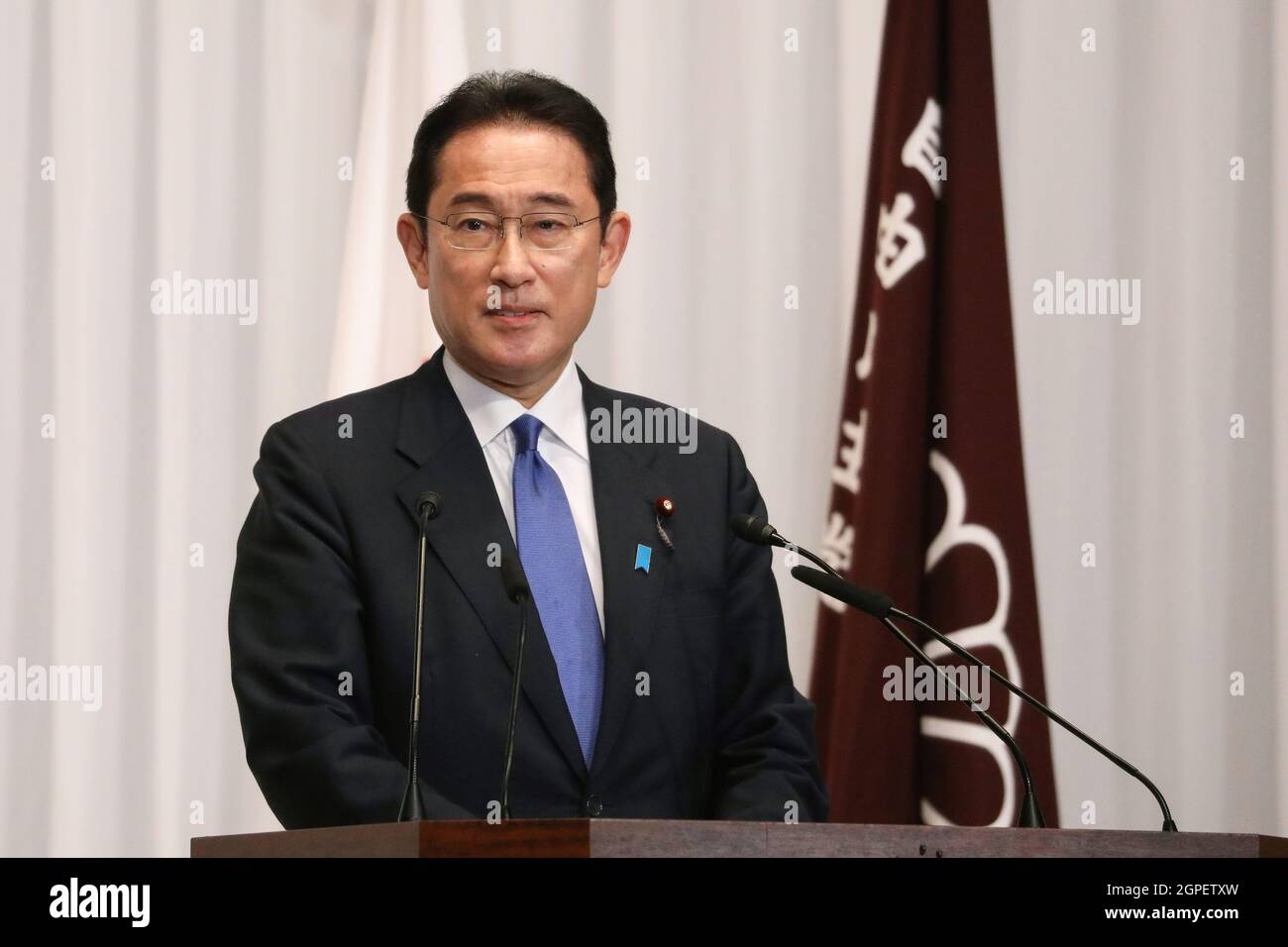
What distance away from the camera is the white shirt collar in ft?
9.06

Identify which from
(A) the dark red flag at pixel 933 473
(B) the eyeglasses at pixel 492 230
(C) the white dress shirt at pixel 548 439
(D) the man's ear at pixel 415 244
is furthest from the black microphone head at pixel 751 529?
(A) the dark red flag at pixel 933 473

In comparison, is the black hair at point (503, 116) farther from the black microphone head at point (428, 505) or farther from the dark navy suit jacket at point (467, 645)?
the black microphone head at point (428, 505)

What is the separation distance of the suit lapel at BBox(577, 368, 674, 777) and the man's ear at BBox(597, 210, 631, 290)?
0.79 feet

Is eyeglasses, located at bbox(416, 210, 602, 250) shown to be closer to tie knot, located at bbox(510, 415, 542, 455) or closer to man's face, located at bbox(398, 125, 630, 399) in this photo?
man's face, located at bbox(398, 125, 630, 399)

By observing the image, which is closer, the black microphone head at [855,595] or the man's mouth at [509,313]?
the black microphone head at [855,595]

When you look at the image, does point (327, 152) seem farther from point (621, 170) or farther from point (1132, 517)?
point (1132, 517)

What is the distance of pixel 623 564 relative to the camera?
2.64 m

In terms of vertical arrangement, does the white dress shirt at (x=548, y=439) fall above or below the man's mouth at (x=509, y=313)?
below

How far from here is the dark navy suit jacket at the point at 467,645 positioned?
240 centimetres

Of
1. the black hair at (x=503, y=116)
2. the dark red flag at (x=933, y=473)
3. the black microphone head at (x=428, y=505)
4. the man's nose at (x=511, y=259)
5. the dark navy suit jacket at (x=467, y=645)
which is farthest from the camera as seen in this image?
the dark red flag at (x=933, y=473)

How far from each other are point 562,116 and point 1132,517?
2.19 meters

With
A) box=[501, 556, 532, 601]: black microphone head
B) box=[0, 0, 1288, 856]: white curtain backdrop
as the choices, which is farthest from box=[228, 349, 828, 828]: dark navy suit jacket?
box=[0, 0, 1288, 856]: white curtain backdrop
